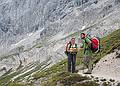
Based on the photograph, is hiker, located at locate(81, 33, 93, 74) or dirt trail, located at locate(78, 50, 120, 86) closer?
hiker, located at locate(81, 33, 93, 74)

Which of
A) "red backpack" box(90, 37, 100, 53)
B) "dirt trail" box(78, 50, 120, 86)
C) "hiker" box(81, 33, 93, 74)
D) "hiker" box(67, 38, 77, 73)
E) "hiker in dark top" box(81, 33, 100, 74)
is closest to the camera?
"red backpack" box(90, 37, 100, 53)

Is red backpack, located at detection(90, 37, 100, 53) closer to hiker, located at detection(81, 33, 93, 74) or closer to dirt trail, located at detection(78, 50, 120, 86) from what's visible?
hiker, located at detection(81, 33, 93, 74)

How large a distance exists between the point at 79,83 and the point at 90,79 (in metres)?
1.02

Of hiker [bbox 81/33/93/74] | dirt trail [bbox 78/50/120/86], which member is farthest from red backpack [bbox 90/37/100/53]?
dirt trail [bbox 78/50/120/86]

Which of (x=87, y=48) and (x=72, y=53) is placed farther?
(x=72, y=53)

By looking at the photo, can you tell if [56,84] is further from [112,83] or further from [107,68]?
[107,68]

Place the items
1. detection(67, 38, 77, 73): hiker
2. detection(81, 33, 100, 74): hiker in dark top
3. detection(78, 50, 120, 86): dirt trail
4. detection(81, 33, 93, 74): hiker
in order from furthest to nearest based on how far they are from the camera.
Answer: detection(67, 38, 77, 73): hiker < detection(78, 50, 120, 86): dirt trail < detection(81, 33, 93, 74): hiker < detection(81, 33, 100, 74): hiker in dark top

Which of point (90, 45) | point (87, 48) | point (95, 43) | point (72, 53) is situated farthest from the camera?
point (72, 53)

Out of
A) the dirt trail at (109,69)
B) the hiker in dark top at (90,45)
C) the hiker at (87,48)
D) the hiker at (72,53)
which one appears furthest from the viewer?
the hiker at (72,53)

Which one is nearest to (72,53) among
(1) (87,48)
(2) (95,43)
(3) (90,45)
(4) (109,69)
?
(1) (87,48)

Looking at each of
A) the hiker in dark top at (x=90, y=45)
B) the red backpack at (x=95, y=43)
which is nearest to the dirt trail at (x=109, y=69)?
the hiker in dark top at (x=90, y=45)

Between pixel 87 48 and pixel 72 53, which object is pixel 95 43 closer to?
pixel 87 48

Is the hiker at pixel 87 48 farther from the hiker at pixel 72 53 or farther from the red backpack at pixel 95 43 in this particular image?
the hiker at pixel 72 53

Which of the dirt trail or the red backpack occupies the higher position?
the red backpack
